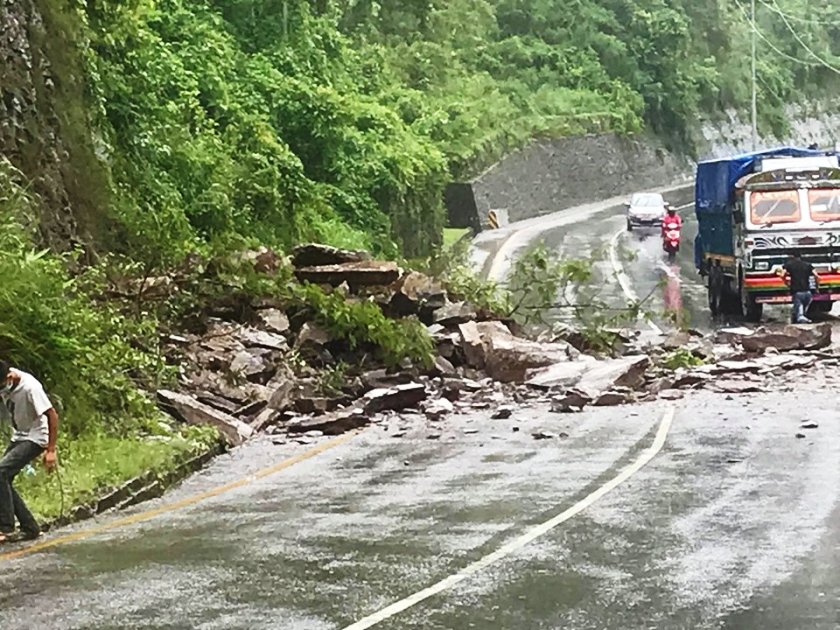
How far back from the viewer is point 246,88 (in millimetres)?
36281

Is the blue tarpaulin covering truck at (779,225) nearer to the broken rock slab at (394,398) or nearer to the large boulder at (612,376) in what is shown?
the large boulder at (612,376)

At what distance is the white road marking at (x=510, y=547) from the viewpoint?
8617mm

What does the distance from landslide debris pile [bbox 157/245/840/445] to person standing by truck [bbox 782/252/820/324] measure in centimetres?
284

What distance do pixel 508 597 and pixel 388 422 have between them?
34.4 feet

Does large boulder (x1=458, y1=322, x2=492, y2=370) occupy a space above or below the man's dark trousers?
below

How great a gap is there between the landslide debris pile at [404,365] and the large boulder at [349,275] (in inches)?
0.7

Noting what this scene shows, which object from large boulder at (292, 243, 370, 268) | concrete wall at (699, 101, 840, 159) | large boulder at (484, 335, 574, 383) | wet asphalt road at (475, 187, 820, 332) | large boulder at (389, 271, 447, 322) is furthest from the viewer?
concrete wall at (699, 101, 840, 159)

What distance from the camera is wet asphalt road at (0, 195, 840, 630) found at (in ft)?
28.5

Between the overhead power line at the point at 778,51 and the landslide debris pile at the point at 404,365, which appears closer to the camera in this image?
the landslide debris pile at the point at 404,365

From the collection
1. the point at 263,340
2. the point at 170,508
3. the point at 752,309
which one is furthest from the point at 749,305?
the point at 170,508

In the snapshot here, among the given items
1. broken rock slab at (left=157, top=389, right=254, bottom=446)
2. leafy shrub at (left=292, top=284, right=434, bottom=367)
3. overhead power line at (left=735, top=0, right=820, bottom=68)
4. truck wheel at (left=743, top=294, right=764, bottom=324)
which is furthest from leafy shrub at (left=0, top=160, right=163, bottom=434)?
overhead power line at (left=735, top=0, right=820, bottom=68)

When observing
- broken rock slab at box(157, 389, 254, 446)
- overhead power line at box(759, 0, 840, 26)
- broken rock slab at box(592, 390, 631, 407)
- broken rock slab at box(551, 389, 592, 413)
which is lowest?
broken rock slab at box(592, 390, 631, 407)

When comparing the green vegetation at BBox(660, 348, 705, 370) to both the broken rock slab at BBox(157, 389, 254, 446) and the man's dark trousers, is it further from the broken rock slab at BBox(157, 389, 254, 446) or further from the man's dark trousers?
the man's dark trousers

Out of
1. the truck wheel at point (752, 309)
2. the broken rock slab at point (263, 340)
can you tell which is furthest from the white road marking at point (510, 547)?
the truck wheel at point (752, 309)
